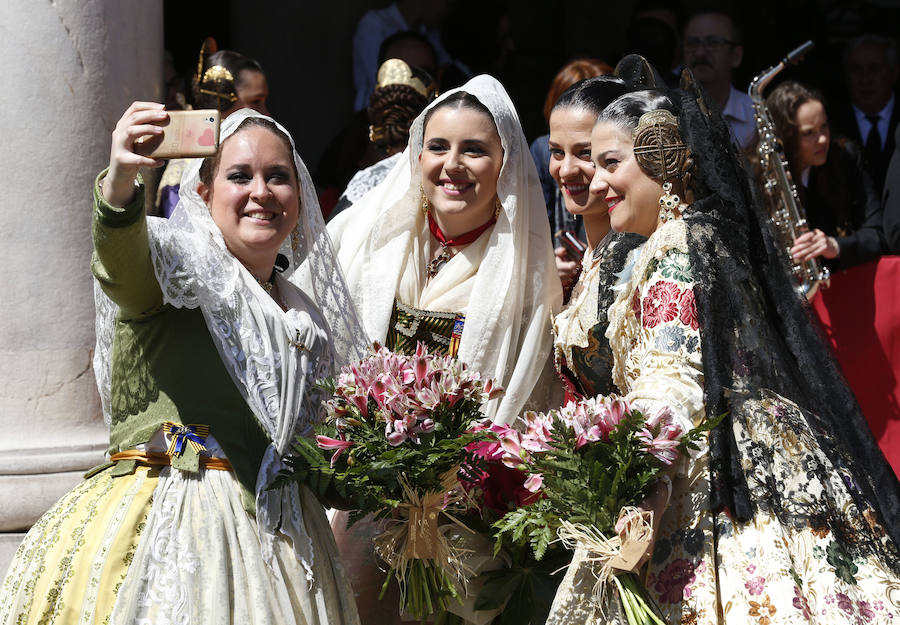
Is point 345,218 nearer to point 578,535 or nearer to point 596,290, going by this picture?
point 596,290

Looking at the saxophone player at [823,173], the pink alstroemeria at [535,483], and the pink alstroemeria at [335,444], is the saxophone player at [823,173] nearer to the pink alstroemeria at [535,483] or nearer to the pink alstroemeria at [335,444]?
the pink alstroemeria at [535,483]

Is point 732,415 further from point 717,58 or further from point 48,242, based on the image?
point 717,58

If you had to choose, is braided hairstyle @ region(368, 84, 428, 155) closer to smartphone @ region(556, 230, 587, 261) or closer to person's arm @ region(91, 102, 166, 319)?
smartphone @ region(556, 230, 587, 261)

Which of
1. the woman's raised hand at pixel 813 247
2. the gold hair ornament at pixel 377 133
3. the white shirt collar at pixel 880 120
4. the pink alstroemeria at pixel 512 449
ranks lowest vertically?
the pink alstroemeria at pixel 512 449

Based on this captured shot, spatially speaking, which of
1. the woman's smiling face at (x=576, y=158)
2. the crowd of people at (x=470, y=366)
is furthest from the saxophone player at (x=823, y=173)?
the crowd of people at (x=470, y=366)

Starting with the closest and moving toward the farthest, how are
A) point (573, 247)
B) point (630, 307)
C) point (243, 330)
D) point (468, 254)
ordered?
point (243, 330)
point (630, 307)
point (468, 254)
point (573, 247)

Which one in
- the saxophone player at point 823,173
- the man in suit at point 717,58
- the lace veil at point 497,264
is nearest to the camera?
the lace veil at point 497,264

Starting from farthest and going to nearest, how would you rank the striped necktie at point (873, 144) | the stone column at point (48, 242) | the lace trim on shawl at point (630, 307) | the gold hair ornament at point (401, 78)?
1. the striped necktie at point (873, 144)
2. the gold hair ornament at point (401, 78)
3. the stone column at point (48, 242)
4. the lace trim on shawl at point (630, 307)

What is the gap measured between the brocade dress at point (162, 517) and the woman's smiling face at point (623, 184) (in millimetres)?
1253

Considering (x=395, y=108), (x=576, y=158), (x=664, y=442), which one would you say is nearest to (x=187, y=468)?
(x=664, y=442)

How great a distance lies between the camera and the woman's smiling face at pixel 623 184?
3551 millimetres

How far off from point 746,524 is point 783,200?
325cm

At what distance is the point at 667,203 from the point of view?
11.5 feet

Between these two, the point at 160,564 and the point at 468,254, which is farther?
the point at 468,254
